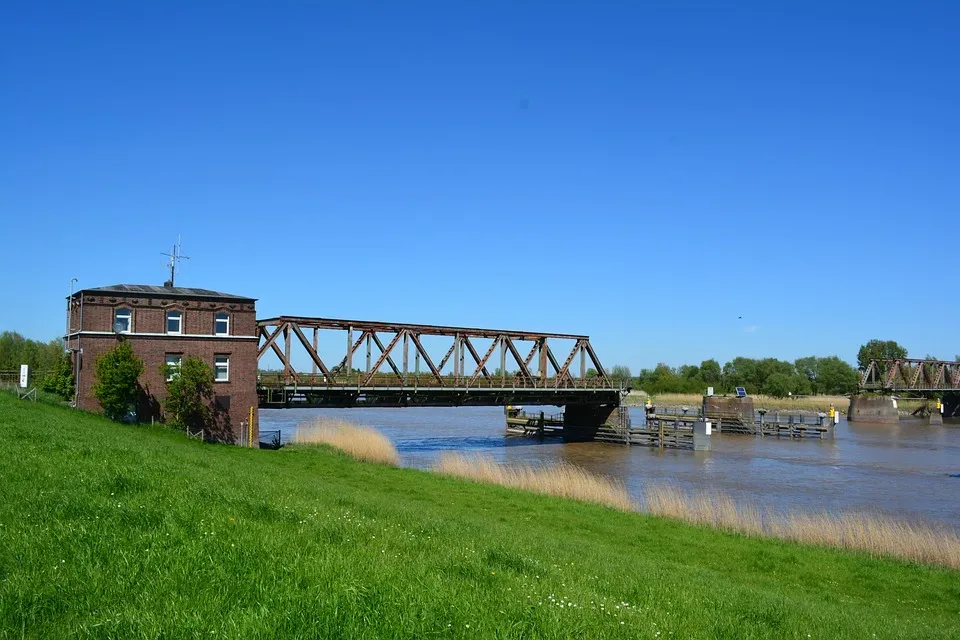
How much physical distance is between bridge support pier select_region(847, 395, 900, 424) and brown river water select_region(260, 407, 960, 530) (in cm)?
1581

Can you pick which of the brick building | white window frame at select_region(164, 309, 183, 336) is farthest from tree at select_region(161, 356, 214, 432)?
white window frame at select_region(164, 309, 183, 336)

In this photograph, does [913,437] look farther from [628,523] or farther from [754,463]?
[628,523]

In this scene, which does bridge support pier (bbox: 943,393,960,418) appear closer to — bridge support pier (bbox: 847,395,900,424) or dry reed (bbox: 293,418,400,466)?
bridge support pier (bbox: 847,395,900,424)

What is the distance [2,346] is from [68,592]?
343 ft

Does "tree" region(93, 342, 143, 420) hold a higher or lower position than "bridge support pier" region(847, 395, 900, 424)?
higher

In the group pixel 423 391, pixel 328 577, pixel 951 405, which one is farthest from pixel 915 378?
pixel 328 577

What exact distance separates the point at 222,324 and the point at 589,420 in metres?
36.3

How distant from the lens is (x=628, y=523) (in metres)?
22.5

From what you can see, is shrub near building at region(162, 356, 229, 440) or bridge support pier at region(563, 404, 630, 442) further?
bridge support pier at region(563, 404, 630, 442)

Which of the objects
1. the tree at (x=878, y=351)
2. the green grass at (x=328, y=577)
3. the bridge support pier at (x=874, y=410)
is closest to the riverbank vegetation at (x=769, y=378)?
the tree at (x=878, y=351)

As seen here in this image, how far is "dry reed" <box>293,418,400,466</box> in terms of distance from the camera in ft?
129

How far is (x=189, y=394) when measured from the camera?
3997 centimetres

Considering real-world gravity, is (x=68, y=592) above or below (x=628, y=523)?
above

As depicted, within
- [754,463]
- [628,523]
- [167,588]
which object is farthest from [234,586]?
[754,463]
